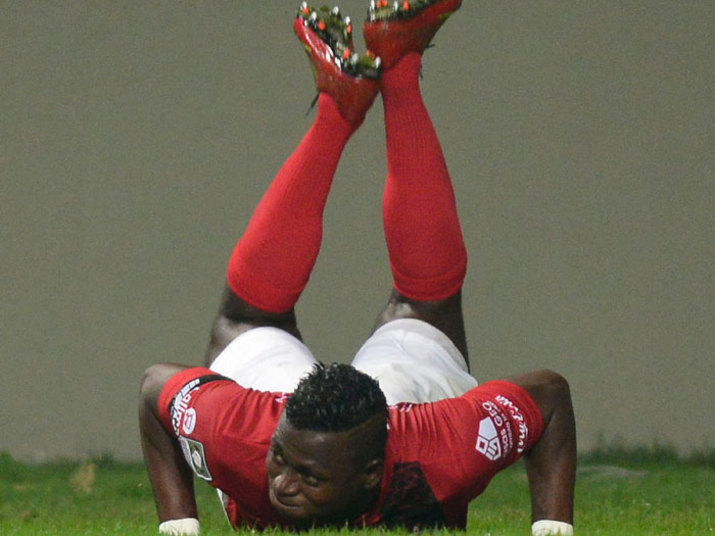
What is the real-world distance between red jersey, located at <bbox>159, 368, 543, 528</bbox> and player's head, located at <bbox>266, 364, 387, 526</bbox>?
2.3 inches

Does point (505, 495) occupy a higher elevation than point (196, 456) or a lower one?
lower

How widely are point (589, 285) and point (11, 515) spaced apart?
78.2 inches

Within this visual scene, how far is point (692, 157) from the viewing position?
3756 mm

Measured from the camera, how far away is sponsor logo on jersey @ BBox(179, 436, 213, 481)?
1.58 m

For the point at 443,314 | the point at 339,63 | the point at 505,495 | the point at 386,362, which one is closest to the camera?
the point at 386,362

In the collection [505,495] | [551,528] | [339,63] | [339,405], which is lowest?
[505,495]

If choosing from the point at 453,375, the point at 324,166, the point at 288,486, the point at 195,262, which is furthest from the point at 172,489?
the point at 195,262

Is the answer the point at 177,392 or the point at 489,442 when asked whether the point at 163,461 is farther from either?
the point at 489,442

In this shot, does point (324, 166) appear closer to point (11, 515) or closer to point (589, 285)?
point (11, 515)

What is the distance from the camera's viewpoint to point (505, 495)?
10.2 feet

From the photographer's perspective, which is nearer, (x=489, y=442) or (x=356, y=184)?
(x=489, y=442)

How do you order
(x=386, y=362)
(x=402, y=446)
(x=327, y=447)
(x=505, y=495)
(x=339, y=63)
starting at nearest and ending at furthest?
(x=327, y=447), (x=402, y=446), (x=386, y=362), (x=339, y=63), (x=505, y=495)

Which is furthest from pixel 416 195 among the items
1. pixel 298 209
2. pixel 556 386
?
pixel 556 386

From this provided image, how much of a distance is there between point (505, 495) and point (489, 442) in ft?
5.20
